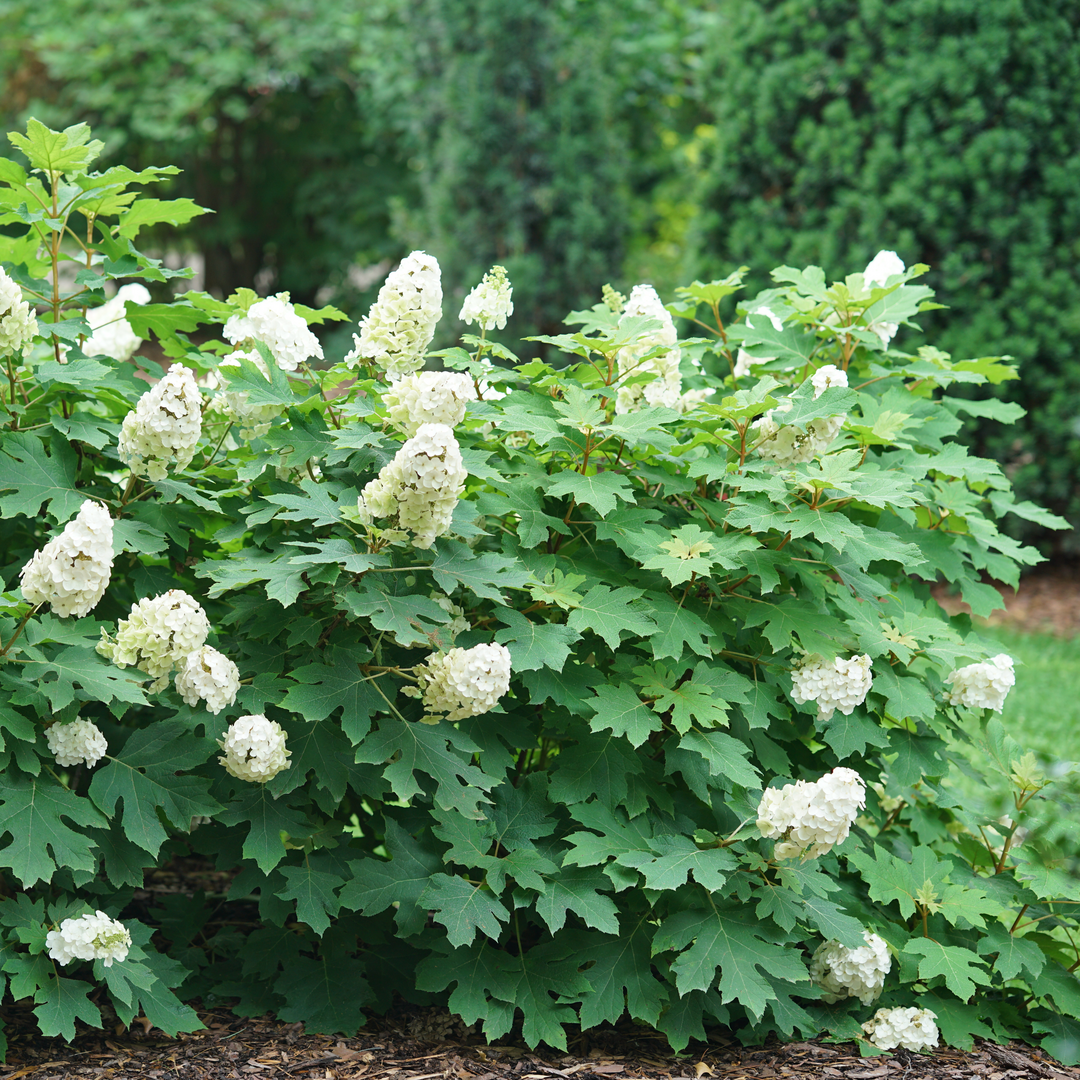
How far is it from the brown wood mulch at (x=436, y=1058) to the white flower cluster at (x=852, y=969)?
0.13 meters

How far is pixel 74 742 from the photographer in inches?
92.5

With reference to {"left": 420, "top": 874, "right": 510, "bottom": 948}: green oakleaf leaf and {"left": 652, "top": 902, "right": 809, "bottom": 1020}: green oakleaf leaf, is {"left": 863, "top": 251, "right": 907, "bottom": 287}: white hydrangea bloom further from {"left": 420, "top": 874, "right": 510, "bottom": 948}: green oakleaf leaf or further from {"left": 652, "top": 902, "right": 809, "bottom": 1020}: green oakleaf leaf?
{"left": 420, "top": 874, "right": 510, "bottom": 948}: green oakleaf leaf

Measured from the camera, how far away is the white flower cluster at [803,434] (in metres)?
2.66

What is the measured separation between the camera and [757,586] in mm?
2773

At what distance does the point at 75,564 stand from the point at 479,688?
83 centimetres

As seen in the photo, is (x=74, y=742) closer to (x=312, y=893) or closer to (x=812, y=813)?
(x=312, y=893)

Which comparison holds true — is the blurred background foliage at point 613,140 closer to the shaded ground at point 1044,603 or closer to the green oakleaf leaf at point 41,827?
the shaded ground at point 1044,603

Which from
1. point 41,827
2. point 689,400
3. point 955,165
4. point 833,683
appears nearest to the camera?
point 41,827

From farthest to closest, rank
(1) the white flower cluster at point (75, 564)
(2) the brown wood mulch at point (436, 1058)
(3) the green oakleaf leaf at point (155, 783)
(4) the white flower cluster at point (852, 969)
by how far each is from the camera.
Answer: (4) the white flower cluster at point (852, 969) → (2) the brown wood mulch at point (436, 1058) → (3) the green oakleaf leaf at point (155, 783) → (1) the white flower cluster at point (75, 564)

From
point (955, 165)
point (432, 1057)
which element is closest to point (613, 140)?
point (955, 165)

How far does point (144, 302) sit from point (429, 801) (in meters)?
1.75

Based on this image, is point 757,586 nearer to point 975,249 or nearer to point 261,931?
point 261,931


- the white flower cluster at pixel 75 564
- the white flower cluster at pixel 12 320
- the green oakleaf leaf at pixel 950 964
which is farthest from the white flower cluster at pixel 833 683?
the white flower cluster at pixel 12 320

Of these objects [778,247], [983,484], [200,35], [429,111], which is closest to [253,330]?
[983,484]
